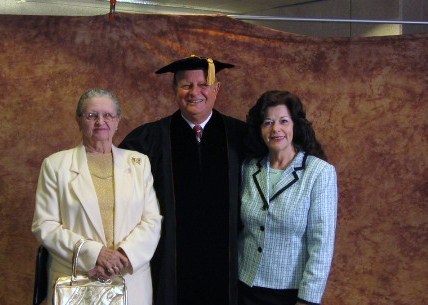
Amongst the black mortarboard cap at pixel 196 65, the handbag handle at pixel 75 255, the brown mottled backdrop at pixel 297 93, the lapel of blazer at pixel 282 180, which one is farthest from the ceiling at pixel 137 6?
the handbag handle at pixel 75 255

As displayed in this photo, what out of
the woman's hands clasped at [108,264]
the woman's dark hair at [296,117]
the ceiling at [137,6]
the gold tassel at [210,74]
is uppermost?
the ceiling at [137,6]

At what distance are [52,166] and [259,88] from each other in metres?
1.51

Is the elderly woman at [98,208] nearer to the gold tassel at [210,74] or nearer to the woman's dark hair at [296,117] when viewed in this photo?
the gold tassel at [210,74]

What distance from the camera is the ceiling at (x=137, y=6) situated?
659 cm

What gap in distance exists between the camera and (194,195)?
2.71 m

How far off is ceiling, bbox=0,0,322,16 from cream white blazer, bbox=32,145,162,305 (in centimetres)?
462

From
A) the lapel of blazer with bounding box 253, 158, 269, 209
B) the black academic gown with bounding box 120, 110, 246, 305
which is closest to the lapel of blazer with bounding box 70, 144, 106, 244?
the black academic gown with bounding box 120, 110, 246, 305

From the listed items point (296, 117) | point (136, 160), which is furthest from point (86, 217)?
point (296, 117)

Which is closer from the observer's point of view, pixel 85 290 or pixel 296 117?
pixel 85 290

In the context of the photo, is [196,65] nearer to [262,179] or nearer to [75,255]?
[262,179]

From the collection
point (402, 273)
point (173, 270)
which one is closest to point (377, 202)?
point (402, 273)

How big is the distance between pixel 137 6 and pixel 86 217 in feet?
17.7

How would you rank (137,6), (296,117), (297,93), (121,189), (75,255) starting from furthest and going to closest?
1. (137,6)
2. (297,93)
3. (296,117)
4. (121,189)
5. (75,255)

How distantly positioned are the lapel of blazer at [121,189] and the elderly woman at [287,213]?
0.50m
